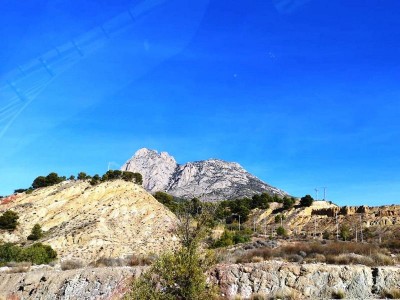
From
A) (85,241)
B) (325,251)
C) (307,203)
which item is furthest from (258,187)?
(325,251)

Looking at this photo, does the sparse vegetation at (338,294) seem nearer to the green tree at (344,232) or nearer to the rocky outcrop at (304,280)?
the rocky outcrop at (304,280)

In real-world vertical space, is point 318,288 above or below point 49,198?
below

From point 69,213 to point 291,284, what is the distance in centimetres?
5753

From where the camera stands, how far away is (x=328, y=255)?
32.1m

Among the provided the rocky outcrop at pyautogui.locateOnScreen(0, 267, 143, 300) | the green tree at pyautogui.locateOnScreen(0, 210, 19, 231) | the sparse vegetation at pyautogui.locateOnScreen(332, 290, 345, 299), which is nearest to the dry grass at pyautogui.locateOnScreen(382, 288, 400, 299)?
the sparse vegetation at pyautogui.locateOnScreen(332, 290, 345, 299)

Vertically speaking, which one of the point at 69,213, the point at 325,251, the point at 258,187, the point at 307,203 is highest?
the point at 258,187

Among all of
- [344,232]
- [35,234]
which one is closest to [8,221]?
[35,234]

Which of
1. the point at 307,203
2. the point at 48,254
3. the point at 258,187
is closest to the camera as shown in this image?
the point at 48,254

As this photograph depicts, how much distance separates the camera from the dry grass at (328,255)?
29.6 meters

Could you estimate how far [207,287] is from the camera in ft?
82.1

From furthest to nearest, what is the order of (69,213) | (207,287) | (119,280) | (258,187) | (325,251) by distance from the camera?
(258,187) < (69,213) < (325,251) < (119,280) < (207,287)

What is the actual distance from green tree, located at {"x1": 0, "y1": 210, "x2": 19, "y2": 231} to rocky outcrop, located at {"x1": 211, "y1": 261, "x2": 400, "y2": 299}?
5483cm

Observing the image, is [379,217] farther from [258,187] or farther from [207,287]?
[258,187]

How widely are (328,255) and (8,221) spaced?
58.7 meters
